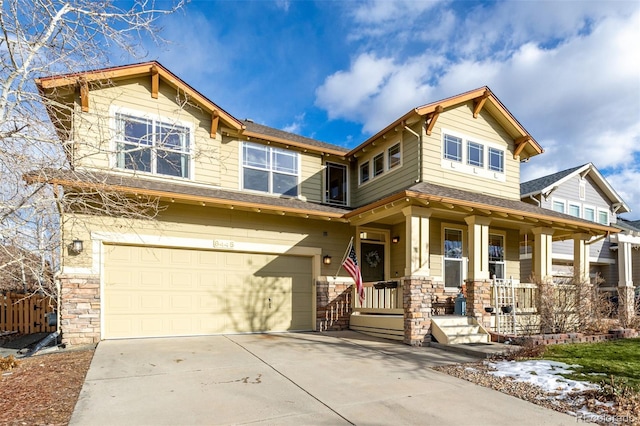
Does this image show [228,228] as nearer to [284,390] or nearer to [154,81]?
[154,81]

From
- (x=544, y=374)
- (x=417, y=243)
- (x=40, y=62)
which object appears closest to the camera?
(x=40, y=62)

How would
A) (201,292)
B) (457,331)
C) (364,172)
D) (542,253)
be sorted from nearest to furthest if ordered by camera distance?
(457,331) → (201,292) → (542,253) → (364,172)

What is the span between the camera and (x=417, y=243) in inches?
350

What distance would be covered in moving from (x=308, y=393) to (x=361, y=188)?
871 cm

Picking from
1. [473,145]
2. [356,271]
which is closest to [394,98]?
[473,145]

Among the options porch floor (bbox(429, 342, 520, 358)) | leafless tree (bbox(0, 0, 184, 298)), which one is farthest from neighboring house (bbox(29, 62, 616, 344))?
leafless tree (bbox(0, 0, 184, 298))

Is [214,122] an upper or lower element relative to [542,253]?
upper

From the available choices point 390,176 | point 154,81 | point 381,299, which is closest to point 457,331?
point 381,299

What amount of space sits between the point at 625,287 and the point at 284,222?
1071 centimetres

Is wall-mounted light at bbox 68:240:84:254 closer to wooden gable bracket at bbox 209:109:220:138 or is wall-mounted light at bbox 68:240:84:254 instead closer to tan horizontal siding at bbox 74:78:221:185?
tan horizontal siding at bbox 74:78:221:185

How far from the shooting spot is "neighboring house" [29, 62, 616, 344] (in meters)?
8.75

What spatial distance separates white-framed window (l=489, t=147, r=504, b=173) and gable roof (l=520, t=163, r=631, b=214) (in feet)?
26.9

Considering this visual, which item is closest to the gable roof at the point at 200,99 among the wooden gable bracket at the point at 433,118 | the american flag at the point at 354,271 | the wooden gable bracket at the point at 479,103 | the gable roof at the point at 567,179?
the wooden gable bracket at the point at 433,118

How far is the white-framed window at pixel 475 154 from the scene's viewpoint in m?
11.6
